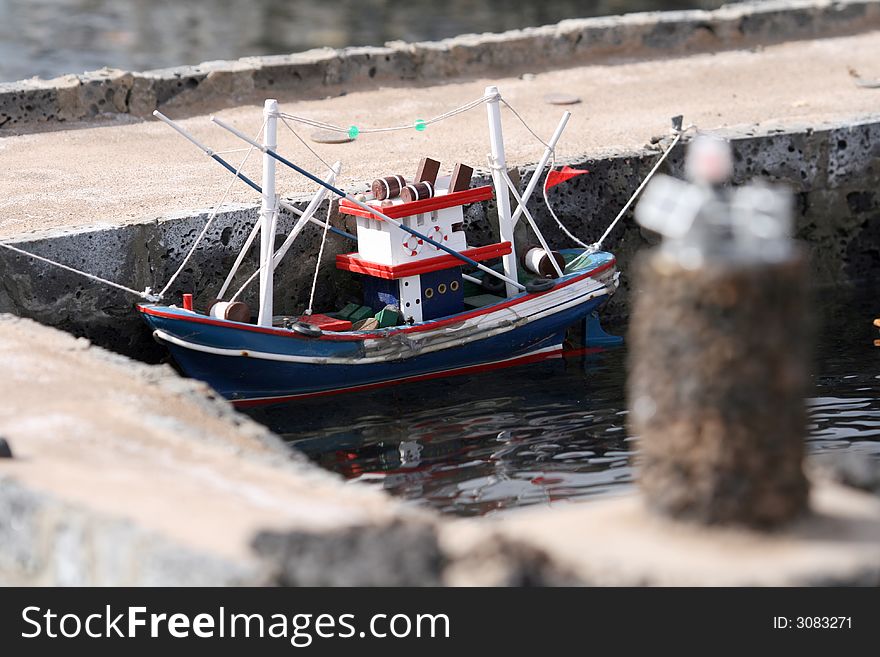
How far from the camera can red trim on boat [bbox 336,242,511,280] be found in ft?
39.0

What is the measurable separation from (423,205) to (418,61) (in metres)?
5.22

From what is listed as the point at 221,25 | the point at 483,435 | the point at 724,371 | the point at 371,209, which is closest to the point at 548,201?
the point at 371,209

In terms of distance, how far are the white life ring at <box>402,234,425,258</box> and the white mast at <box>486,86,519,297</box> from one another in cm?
93

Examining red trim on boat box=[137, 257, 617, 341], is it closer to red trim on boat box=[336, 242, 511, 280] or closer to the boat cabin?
the boat cabin

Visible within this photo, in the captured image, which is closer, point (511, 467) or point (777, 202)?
point (777, 202)

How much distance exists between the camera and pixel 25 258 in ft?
36.6

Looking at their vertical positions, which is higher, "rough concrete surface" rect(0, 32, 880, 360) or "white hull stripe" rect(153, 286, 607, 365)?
"rough concrete surface" rect(0, 32, 880, 360)

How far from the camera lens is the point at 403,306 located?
1214 cm

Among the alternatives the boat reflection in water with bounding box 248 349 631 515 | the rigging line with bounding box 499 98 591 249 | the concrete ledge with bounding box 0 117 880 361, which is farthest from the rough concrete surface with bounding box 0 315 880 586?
the rigging line with bounding box 499 98 591 249

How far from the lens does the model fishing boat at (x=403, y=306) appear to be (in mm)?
11312

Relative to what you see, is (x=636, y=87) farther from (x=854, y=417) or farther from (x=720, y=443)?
(x=720, y=443)

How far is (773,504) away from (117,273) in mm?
7258

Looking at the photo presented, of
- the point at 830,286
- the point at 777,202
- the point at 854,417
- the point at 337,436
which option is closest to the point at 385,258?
the point at 337,436

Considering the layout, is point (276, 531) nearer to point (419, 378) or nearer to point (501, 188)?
point (419, 378)
